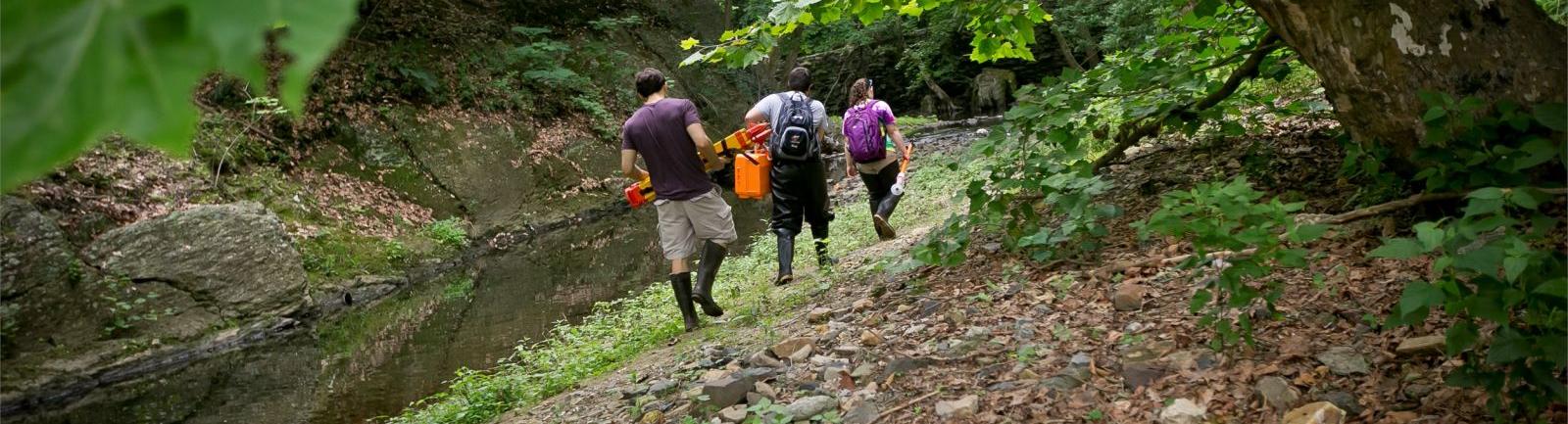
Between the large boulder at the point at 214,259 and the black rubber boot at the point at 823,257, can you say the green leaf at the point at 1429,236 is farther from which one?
the large boulder at the point at 214,259

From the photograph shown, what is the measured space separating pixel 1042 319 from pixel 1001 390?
2.27ft

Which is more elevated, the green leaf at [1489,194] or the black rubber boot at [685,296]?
the green leaf at [1489,194]

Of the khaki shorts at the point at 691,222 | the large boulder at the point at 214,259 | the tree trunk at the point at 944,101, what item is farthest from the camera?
the tree trunk at the point at 944,101

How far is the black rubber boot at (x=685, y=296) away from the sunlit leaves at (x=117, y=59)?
18.3 feet

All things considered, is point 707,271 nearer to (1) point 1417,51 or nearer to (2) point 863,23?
(2) point 863,23

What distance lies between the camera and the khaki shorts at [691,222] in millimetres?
6270

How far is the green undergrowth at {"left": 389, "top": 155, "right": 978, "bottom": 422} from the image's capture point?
598 centimetres

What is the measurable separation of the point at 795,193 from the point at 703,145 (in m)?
1.28

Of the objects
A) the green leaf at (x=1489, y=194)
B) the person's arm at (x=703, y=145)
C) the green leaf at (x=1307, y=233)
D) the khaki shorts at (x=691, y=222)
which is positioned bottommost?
the green leaf at (x=1307, y=233)

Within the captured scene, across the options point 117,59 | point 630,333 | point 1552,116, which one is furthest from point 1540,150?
point 630,333

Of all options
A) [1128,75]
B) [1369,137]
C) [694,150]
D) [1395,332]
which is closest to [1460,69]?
[1369,137]

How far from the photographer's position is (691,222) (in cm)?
632

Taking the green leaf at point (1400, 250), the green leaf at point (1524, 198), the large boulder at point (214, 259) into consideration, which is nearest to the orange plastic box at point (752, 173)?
the green leaf at point (1400, 250)

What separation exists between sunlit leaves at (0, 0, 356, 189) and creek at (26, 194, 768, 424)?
666 cm
